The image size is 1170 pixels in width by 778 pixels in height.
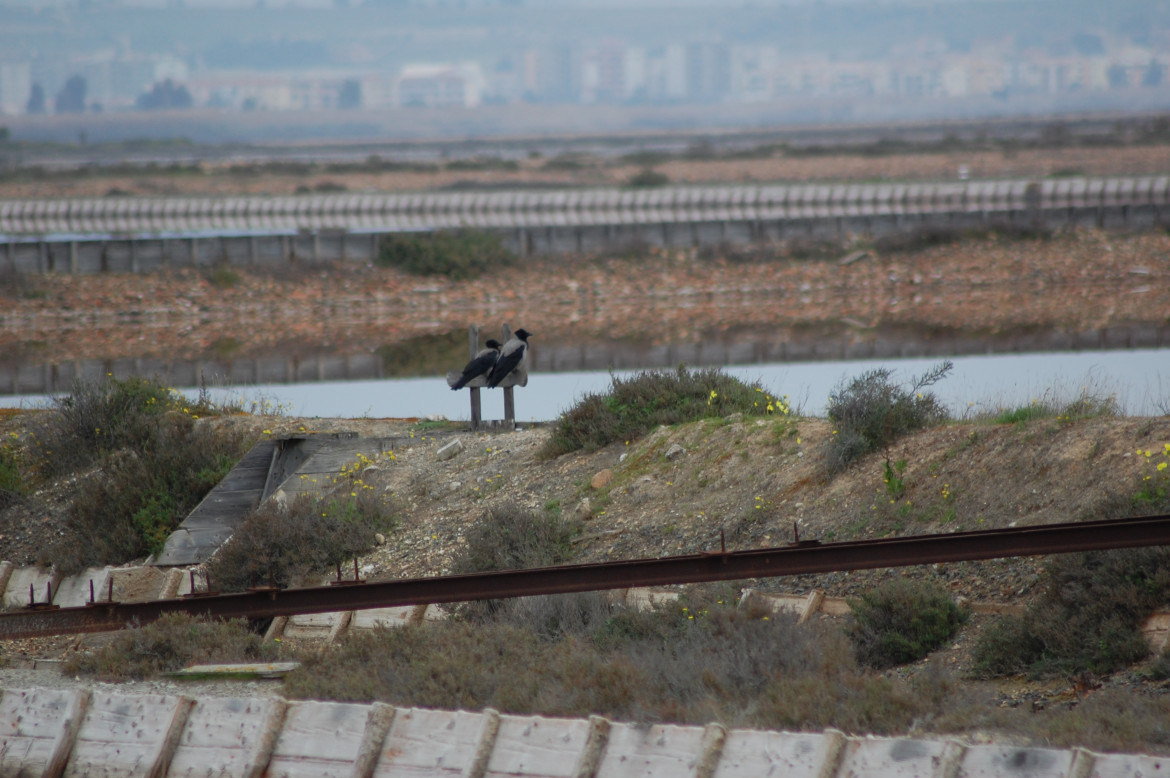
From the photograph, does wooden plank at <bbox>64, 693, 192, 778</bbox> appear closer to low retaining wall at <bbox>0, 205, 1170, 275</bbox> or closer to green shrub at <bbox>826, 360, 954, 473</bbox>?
green shrub at <bbox>826, 360, 954, 473</bbox>

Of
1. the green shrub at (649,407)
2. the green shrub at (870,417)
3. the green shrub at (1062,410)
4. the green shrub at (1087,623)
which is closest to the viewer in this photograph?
the green shrub at (1087,623)

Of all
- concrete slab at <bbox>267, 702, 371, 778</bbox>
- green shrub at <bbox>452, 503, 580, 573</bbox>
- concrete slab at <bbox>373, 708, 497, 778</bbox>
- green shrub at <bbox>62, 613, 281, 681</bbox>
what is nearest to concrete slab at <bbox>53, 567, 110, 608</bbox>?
green shrub at <bbox>62, 613, 281, 681</bbox>

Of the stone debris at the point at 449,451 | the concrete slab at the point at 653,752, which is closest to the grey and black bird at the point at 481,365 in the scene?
the stone debris at the point at 449,451

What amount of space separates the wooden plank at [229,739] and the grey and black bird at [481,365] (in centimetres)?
687

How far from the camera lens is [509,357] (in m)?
14.0

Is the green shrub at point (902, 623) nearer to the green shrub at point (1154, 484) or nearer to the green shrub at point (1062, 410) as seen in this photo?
the green shrub at point (1154, 484)

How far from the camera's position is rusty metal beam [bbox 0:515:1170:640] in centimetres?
829

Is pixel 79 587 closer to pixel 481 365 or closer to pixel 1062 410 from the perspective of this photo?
pixel 481 365

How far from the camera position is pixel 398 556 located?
12.2m

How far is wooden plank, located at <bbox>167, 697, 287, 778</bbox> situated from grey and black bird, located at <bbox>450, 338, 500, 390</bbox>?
6875 millimetres

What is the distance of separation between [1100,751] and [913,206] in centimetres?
3990

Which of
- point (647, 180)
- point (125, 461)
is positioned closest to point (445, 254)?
point (125, 461)

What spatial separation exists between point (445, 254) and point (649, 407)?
22.6 meters

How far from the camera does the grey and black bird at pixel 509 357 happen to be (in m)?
14.0
